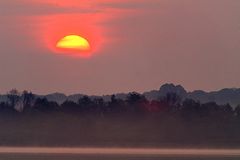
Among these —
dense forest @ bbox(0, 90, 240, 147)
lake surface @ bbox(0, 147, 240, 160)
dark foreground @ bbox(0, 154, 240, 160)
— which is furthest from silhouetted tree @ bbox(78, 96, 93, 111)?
dark foreground @ bbox(0, 154, 240, 160)

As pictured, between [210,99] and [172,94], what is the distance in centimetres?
467

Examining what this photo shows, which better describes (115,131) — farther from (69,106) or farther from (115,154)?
(115,154)

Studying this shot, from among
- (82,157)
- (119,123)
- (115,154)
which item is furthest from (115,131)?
(82,157)

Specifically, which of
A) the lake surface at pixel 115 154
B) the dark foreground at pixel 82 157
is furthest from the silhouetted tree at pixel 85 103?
the dark foreground at pixel 82 157

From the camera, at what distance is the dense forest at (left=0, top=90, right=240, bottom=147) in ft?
185

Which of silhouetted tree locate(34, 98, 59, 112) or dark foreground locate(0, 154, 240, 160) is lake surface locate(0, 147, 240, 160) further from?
silhouetted tree locate(34, 98, 59, 112)

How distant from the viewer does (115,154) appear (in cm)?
4759

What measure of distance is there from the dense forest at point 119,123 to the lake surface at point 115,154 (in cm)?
275

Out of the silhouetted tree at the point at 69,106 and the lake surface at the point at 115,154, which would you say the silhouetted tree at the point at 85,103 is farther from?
the lake surface at the point at 115,154

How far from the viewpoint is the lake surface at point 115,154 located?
45.2m

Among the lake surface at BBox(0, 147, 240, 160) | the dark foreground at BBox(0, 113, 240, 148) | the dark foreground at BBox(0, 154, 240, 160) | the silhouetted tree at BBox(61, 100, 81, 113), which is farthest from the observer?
the silhouetted tree at BBox(61, 100, 81, 113)

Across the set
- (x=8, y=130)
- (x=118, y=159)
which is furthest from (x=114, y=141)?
(x=118, y=159)

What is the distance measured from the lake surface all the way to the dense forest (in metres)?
2.75

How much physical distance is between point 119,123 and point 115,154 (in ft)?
38.4
